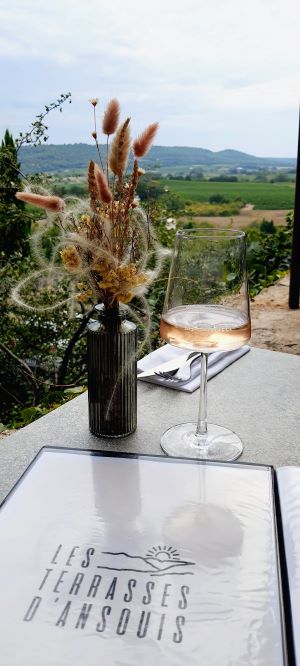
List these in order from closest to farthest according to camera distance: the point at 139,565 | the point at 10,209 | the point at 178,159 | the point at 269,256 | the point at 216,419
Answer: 1. the point at 139,565
2. the point at 216,419
3. the point at 178,159
4. the point at 10,209
5. the point at 269,256

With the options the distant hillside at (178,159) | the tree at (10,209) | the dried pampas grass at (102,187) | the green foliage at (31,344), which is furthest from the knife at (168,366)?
the tree at (10,209)

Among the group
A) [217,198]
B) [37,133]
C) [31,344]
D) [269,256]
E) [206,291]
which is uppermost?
[37,133]

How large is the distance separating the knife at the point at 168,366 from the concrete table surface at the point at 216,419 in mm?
18

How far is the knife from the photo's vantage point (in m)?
0.94

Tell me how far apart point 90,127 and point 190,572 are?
49 centimetres

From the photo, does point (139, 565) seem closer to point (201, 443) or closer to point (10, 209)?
point (201, 443)

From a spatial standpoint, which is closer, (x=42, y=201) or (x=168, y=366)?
(x=42, y=201)

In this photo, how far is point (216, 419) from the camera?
2.73 feet

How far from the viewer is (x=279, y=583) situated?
46 cm

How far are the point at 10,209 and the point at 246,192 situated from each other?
1.34 m

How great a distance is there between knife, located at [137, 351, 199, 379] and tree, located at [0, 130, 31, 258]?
6.06 ft

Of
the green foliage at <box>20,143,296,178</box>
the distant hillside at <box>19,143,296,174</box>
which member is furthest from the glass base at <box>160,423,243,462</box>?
the distant hillside at <box>19,143,296,174</box>

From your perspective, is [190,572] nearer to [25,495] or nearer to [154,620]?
[154,620]

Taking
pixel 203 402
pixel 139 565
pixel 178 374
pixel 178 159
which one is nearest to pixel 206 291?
→ pixel 203 402
